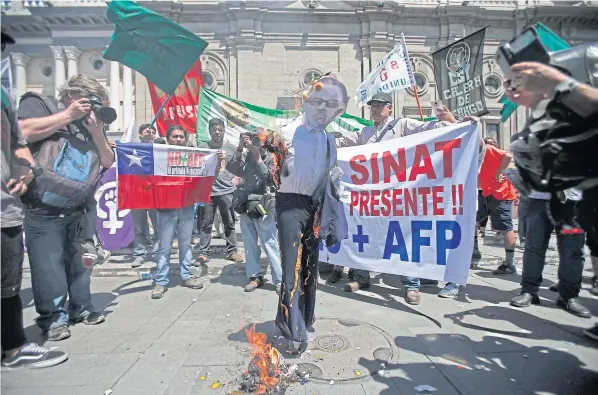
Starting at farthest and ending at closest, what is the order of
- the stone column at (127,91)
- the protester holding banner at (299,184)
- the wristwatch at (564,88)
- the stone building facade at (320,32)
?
1. the stone column at (127,91)
2. the stone building facade at (320,32)
3. the protester holding banner at (299,184)
4. the wristwatch at (564,88)

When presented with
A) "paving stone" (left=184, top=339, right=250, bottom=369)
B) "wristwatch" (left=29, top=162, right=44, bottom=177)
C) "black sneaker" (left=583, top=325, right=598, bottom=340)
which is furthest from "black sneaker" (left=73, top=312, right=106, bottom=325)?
"black sneaker" (left=583, top=325, right=598, bottom=340)

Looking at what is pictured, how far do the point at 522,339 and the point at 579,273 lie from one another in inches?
52.1

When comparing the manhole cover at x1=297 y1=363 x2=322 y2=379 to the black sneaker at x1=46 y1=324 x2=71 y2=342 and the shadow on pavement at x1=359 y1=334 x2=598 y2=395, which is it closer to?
the shadow on pavement at x1=359 y1=334 x2=598 y2=395

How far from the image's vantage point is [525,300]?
3631mm

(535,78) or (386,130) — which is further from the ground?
(386,130)

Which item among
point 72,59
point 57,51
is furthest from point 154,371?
point 57,51

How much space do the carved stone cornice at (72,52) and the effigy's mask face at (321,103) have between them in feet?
72.1

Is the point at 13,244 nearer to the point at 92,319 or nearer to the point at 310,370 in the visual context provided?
the point at 92,319

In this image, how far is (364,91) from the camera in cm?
545

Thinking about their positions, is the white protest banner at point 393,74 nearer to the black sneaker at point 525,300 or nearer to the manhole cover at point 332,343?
the black sneaker at point 525,300

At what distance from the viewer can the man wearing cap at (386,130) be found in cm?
384

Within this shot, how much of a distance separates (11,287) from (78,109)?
147 cm

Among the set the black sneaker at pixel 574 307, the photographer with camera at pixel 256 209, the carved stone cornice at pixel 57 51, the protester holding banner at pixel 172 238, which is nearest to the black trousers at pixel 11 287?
the protester holding banner at pixel 172 238

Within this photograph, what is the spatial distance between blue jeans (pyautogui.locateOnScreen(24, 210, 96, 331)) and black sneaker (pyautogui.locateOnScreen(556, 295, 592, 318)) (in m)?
5.05
